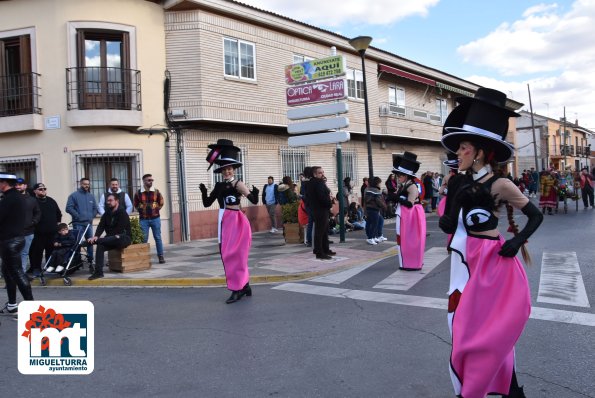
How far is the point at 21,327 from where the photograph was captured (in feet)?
18.1

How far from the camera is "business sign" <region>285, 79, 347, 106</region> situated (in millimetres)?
12134

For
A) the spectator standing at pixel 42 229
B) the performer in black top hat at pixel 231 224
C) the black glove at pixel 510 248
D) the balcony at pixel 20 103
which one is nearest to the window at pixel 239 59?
the balcony at pixel 20 103

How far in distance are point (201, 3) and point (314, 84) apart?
453 cm

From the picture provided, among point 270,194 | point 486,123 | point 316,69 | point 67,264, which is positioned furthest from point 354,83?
point 486,123

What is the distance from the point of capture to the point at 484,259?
134 inches

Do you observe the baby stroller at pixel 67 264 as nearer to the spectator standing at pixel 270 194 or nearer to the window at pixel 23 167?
the window at pixel 23 167

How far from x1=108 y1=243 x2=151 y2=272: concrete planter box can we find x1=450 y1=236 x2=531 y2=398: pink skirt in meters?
7.70

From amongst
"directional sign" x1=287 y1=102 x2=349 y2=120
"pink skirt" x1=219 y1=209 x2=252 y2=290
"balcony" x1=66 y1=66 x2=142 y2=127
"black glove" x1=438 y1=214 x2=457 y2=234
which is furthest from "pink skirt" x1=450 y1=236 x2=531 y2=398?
"balcony" x1=66 y1=66 x2=142 y2=127

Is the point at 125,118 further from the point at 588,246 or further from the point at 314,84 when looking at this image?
the point at 588,246

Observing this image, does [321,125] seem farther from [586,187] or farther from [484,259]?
[586,187]

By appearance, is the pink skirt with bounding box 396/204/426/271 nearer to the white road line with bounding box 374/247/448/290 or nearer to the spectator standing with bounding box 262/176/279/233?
the white road line with bounding box 374/247/448/290

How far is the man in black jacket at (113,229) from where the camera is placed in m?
9.63

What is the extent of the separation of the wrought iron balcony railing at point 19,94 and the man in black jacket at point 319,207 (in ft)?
25.7

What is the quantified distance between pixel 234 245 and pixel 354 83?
15050 mm
